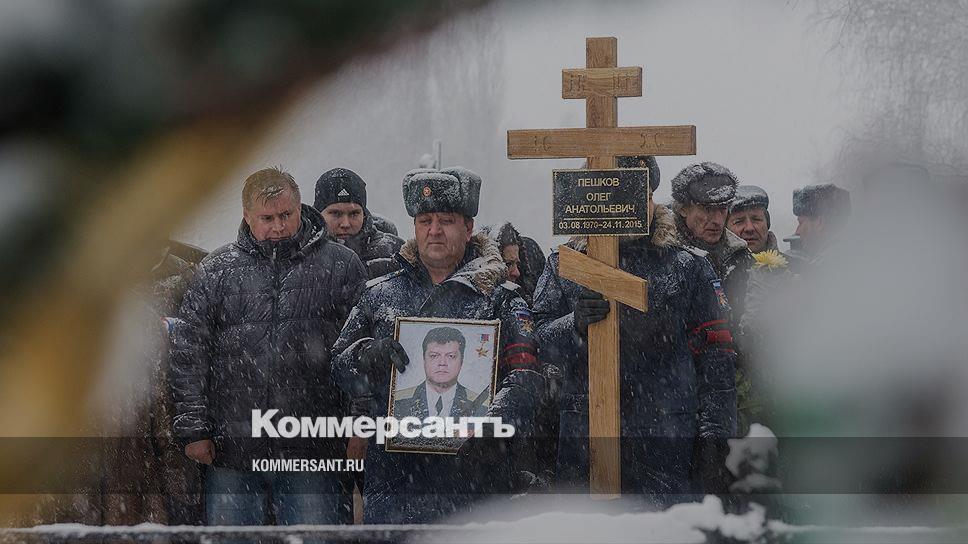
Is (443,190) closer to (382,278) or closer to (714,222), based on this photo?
(382,278)

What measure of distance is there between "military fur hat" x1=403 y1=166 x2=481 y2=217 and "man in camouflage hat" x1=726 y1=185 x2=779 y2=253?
0.76 meters

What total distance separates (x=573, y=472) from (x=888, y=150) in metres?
1.29

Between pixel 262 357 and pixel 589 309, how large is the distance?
3.26 ft

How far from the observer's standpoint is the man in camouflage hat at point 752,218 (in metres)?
4.12

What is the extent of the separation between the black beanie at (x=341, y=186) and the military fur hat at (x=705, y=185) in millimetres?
935

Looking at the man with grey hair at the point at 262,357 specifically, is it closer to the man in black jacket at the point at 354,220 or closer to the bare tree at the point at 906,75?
the man in black jacket at the point at 354,220

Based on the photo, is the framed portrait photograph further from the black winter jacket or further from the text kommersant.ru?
the black winter jacket

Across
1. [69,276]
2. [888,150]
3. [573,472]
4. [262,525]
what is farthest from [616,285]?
[69,276]

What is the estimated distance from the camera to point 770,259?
4160 mm

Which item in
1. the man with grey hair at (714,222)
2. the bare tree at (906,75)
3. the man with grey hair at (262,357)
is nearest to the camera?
the bare tree at (906,75)

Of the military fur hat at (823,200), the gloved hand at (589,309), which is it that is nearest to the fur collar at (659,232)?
the gloved hand at (589,309)

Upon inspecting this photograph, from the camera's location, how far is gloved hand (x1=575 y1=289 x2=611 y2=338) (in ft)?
13.3

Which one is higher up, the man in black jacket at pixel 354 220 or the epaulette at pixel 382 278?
the man in black jacket at pixel 354 220

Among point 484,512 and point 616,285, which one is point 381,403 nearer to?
point 484,512
